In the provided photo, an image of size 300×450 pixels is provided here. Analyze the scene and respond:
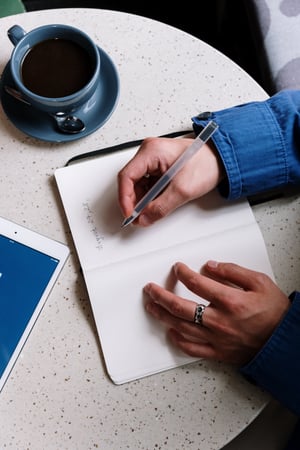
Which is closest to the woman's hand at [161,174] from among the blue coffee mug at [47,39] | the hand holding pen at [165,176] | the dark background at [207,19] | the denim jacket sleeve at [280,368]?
the hand holding pen at [165,176]

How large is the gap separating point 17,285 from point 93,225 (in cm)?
13

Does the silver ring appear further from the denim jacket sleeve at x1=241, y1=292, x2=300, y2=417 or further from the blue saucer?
the blue saucer

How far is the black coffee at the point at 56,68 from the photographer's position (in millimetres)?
655

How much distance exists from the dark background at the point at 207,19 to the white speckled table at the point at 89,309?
0.73 m

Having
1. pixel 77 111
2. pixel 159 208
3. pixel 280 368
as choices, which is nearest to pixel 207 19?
→ pixel 77 111

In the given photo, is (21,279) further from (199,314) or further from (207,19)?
(207,19)

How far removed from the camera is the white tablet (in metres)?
0.63

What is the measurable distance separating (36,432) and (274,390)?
0.29 meters

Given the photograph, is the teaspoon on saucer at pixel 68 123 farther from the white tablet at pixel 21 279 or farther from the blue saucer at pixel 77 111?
the white tablet at pixel 21 279

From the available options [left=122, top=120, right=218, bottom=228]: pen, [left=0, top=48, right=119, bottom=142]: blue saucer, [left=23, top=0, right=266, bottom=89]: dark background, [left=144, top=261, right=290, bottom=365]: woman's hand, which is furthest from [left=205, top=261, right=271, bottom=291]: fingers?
[left=23, top=0, right=266, bottom=89]: dark background

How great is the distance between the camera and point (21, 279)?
25.6 inches

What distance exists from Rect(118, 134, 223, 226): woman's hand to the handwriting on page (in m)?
0.05

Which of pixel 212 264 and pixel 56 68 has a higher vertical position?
pixel 56 68

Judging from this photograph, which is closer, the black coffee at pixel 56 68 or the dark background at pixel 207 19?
the black coffee at pixel 56 68
